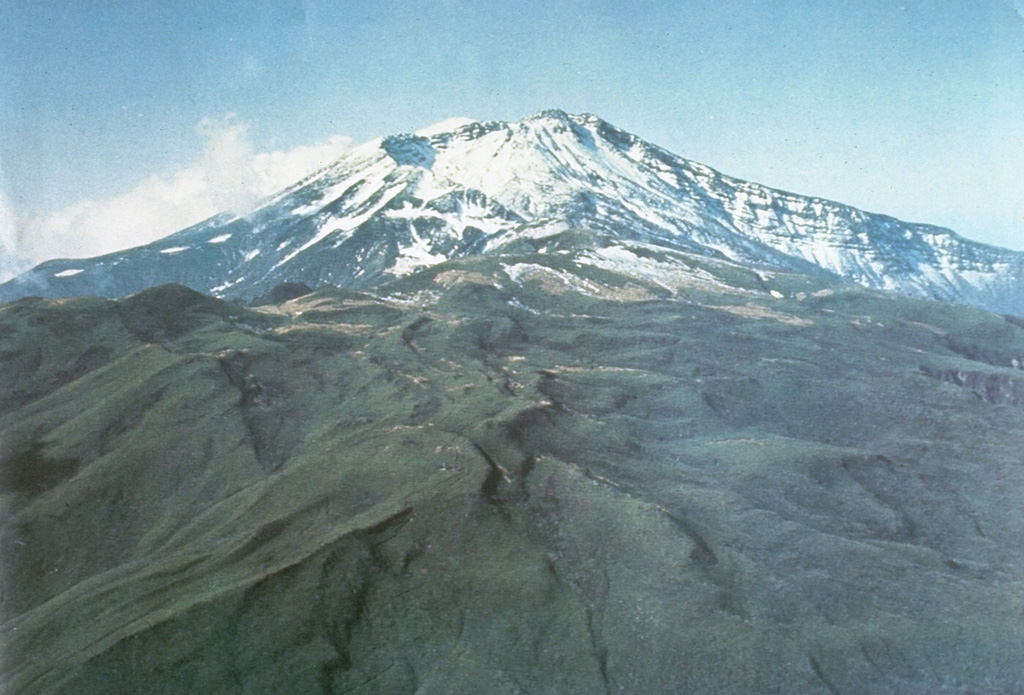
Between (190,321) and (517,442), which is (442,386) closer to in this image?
(517,442)

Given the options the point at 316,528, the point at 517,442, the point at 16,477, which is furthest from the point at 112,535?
the point at 517,442

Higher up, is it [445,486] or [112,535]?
[445,486]

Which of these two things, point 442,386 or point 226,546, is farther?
point 442,386

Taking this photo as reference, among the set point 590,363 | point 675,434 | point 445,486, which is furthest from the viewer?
point 590,363

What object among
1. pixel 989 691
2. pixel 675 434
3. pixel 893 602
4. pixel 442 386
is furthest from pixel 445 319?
pixel 989 691

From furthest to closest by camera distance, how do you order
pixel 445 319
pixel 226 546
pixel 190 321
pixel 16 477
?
pixel 445 319 → pixel 190 321 → pixel 16 477 → pixel 226 546

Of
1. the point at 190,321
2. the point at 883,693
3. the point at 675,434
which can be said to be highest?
the point at 190,321
